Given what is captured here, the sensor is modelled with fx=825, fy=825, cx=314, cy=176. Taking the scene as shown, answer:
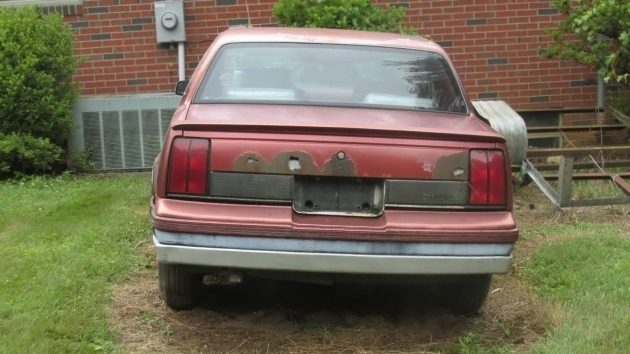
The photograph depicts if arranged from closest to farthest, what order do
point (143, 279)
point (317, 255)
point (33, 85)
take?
point (317, 255) → point (143, 279) → point (33, 85)

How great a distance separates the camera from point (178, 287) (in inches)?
165

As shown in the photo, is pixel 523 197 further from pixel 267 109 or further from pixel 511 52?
pixel 267 109

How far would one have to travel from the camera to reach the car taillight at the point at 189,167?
371 cm

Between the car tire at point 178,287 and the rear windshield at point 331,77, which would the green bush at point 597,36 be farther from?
the car tire at point 178,287

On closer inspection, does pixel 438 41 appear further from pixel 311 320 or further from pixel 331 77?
pixel 311 320

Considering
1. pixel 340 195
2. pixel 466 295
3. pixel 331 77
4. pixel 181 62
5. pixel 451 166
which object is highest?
pixel 331 77

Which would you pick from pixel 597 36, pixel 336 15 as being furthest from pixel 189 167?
pixel 597 36

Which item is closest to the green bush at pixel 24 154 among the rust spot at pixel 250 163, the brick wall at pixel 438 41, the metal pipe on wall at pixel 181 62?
the brick wall at pixel 438 41

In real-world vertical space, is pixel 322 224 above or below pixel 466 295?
above

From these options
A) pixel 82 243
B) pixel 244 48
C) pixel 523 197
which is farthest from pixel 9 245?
pixel 523 197

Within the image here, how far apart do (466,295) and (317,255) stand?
1.12 meters

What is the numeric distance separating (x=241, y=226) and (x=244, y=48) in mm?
1418

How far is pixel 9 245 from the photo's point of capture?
17.9 ft

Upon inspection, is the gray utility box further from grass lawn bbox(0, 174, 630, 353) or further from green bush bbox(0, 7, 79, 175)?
grass lawn bbox(0, 174, 630, 353)
